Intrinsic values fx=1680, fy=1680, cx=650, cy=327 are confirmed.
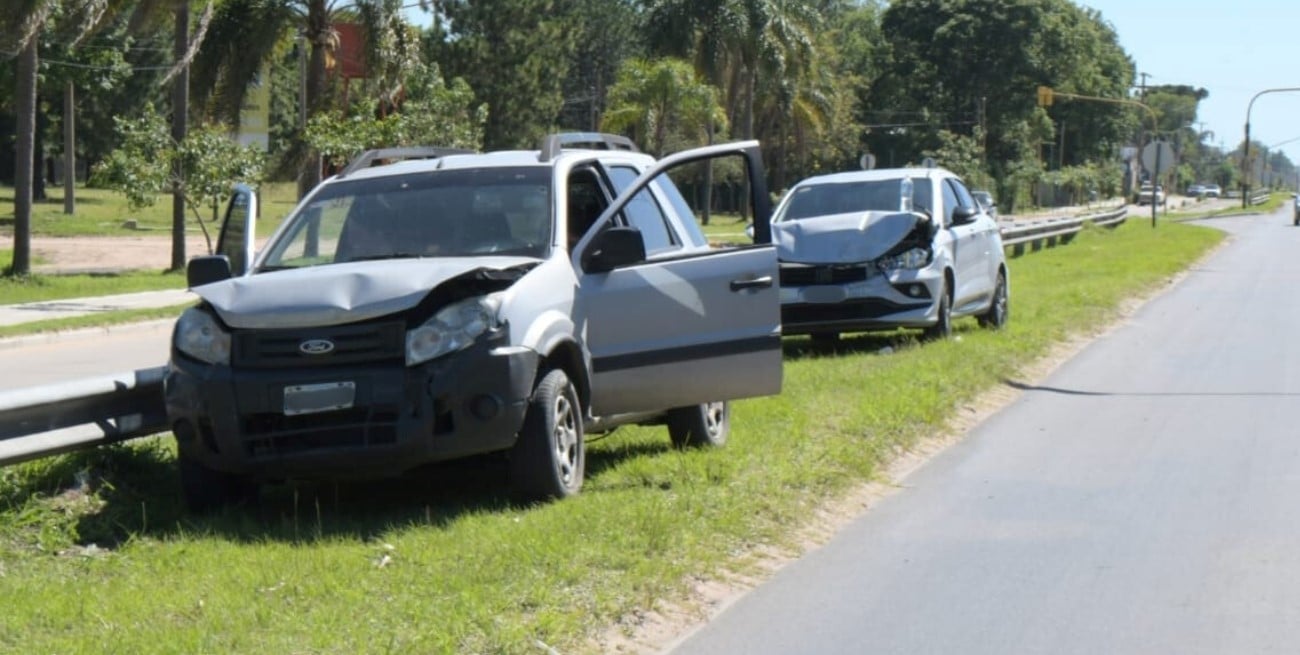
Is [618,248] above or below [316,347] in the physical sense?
above

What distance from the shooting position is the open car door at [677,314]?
871cm

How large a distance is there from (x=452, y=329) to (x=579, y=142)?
269 centimetres

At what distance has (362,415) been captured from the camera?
7.53 metres

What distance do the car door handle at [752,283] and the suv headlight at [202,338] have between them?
284 centimetres

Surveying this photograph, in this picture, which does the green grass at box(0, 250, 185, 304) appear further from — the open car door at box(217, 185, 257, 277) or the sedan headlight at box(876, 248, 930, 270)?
the open car door at box(217, 185, 257, 277)

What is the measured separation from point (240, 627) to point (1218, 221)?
6689cm

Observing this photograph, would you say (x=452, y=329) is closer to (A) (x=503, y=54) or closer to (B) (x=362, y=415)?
(B) (x=362, y=415)

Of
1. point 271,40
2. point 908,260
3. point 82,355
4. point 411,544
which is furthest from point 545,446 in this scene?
point 271,40

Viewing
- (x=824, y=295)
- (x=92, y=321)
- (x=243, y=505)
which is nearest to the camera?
(x=243, y=505)

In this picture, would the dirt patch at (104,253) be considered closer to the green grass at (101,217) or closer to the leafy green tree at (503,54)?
the green grass at (101,217)

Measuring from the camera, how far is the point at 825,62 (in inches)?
2881

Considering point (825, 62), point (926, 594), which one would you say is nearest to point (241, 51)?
point (926, 594)

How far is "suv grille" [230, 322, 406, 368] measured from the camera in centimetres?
753

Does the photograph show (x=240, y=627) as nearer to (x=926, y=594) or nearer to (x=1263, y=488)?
(x=926, y=594)
